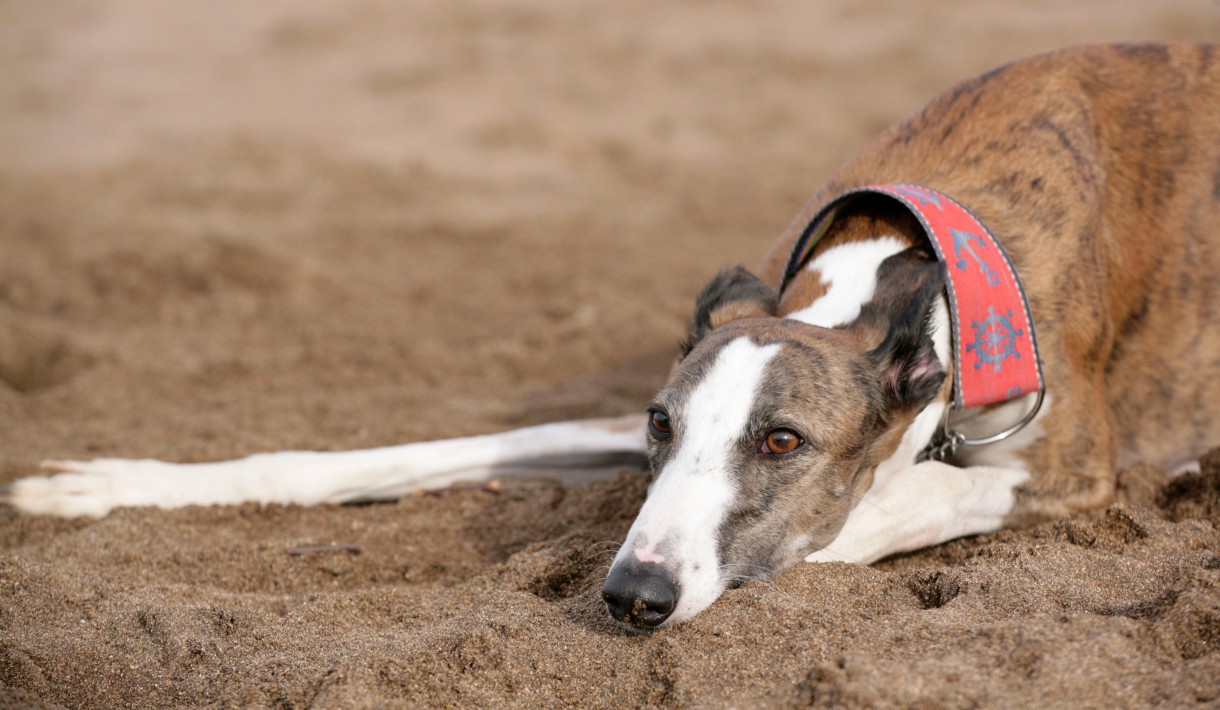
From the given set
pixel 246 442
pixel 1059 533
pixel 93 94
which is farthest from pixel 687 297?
pixel 93 94

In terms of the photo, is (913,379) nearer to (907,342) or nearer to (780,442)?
(907,342)

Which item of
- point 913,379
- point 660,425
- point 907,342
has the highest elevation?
point 907,342

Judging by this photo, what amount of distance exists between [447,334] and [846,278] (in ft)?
10.1

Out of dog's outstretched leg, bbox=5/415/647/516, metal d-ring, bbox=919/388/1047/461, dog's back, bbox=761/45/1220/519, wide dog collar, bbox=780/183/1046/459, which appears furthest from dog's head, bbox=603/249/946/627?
dog's outstretched leg, bbox=5/415/647/516

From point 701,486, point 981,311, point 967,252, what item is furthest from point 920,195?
point 701,486

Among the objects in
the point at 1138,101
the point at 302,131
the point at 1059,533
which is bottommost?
the point at 302,131

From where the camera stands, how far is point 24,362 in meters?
5.39

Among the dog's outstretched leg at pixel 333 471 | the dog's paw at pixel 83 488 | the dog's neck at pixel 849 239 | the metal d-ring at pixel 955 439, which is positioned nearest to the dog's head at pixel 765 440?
the dog's neck at pixel 849 239

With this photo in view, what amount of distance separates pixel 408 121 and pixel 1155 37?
7.47m

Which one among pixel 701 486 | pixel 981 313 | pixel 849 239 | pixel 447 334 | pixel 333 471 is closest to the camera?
pixel 701 486

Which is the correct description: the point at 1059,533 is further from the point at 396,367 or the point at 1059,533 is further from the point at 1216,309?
the point at 396,367

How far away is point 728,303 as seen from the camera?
3.38m

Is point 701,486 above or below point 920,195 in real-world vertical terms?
below

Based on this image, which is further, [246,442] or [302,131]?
[302,131]
